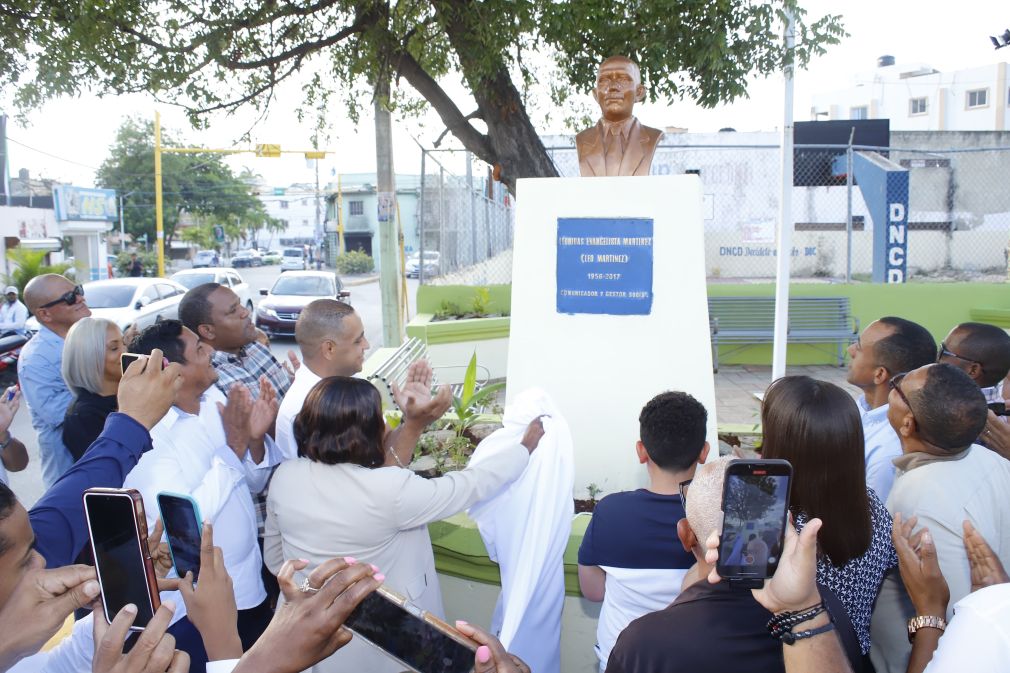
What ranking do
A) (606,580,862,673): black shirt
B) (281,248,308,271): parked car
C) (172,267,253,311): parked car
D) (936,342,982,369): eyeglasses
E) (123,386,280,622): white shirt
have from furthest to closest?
(281,248,308,271): parked car → (172,267,253,311): parked car → (936,342,982,369): eyeglasses → (123,386,280,622): white shirt → (606,580,862,673): black shirt

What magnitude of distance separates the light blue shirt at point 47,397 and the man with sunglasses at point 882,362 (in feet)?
12.0

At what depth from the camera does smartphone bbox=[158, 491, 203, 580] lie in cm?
159

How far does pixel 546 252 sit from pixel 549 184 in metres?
0.40

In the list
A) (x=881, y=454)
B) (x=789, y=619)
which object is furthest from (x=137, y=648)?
(x=881, y=454)

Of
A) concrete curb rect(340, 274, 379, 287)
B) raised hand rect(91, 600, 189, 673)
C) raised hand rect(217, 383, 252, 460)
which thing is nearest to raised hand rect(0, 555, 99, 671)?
raised hand rect(91, 600, 189, 673)

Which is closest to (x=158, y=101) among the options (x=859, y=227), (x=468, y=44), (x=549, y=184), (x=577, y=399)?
(x=468, y=44)

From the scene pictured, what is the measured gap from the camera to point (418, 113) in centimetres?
898

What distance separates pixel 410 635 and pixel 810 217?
1969 centimetres

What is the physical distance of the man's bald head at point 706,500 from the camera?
1631 millimetres

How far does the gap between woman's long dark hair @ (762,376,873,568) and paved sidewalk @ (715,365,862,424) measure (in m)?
5.65

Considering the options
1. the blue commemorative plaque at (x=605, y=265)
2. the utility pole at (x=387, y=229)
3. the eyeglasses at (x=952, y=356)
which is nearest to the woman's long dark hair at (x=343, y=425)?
the blue commemorative plaque at (x=605, y=265)

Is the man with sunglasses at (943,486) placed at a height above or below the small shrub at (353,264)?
below

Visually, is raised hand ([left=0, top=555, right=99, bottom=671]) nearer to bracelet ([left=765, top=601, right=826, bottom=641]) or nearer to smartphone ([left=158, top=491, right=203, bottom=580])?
smartphone ([left=158, top=491, right=203, bottom=580])

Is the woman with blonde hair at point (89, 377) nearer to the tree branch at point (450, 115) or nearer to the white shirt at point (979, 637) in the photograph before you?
the white shirt at point (979, 637)
